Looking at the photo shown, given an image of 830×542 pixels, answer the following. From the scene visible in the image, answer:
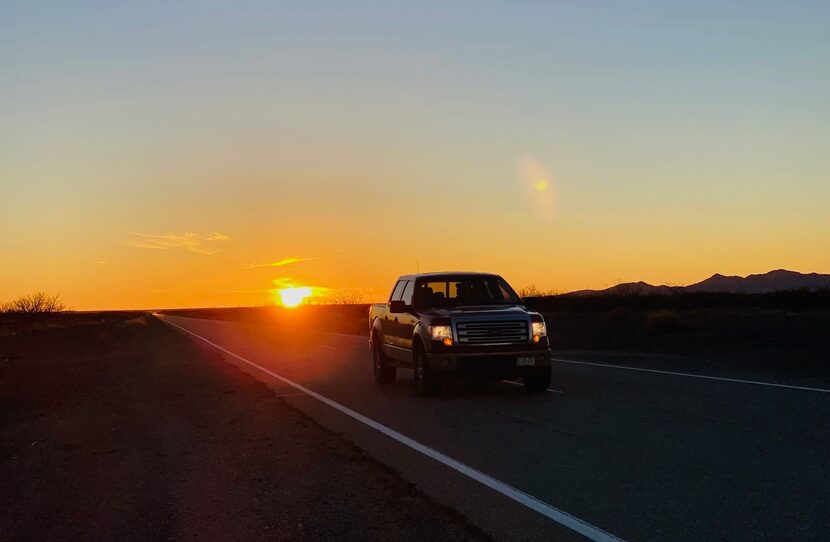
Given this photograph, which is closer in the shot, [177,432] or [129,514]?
[129,514]

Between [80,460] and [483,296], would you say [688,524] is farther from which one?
[483,296]

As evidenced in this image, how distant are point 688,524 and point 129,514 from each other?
4467 mm

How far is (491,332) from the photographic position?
1421 centimetres

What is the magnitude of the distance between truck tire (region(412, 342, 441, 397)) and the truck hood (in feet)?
2.31

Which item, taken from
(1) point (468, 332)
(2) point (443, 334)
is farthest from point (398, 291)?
(1) point (468, 332)

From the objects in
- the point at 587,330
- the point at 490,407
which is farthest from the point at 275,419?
the point at 587,330

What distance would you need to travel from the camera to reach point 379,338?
58.6 ft

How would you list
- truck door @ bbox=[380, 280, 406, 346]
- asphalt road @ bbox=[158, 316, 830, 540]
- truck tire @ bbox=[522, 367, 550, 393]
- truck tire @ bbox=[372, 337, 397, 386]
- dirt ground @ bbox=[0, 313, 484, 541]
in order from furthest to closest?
truck tire @ bbox=[372, 337, 397, 386]
truck door @ bbox=[380, 280, 406, 346]
truck tire @ bbox=[522, 367, 550, 393]
dirt ground @ bbox=[0, 313, 484, 541]
asphalt road @ bbox=[158, 316, 830, 540]

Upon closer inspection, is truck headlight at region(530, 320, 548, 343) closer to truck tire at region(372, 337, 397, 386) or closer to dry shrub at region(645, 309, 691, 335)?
truck tire at region(372, 337, 397, 386)

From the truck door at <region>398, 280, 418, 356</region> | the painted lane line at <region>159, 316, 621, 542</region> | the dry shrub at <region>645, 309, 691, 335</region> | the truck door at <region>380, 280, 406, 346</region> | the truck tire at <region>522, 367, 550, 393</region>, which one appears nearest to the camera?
the painted lane line at <region>159, 316, 621, 542</region>

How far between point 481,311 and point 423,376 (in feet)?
4.81

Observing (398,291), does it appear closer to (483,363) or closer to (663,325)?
(483,363)

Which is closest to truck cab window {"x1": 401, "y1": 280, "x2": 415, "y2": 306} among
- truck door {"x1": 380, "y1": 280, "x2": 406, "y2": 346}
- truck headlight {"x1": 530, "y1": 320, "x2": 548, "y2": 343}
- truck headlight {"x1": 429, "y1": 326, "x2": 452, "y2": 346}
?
truck door {"x1": 380, "y1": 280, "x2": 406, "y2": 346}

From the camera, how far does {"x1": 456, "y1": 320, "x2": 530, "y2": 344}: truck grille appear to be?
1416 centimetres
